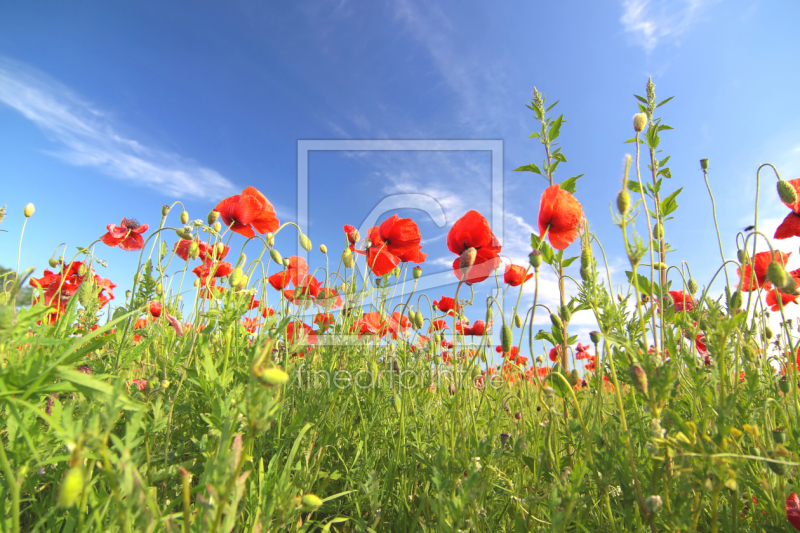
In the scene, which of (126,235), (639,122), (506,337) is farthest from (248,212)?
(639,122)

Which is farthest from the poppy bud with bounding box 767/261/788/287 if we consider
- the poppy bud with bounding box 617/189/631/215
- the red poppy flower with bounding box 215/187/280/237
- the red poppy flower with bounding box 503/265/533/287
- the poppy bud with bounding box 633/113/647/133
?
the red poppy flower with bounding box 215/187/280/237

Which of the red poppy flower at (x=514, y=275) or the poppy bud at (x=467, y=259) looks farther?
the red poppy flower at (x=514, y=275)

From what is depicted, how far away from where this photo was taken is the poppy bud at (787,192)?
135 centimetres

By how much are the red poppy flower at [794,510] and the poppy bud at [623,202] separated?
2.76ft

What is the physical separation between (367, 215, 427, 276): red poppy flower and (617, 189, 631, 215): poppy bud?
3.77 feet

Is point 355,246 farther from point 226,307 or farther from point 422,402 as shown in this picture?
point 226,307

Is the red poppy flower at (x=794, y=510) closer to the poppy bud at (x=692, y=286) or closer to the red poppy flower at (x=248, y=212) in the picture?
the poppy bud at (x=692, y=286)

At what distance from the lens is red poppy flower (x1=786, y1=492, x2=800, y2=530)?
91 centimetres

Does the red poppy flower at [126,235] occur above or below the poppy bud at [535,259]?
above

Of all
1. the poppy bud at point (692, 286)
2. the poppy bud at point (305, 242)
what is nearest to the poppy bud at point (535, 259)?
the poppy bud at point (692, 286)

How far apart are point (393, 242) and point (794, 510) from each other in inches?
64.7

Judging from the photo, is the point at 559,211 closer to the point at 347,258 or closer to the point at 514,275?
the point at 514,275

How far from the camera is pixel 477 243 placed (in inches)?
63.6

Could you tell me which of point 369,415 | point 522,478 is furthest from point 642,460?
point 369,415
